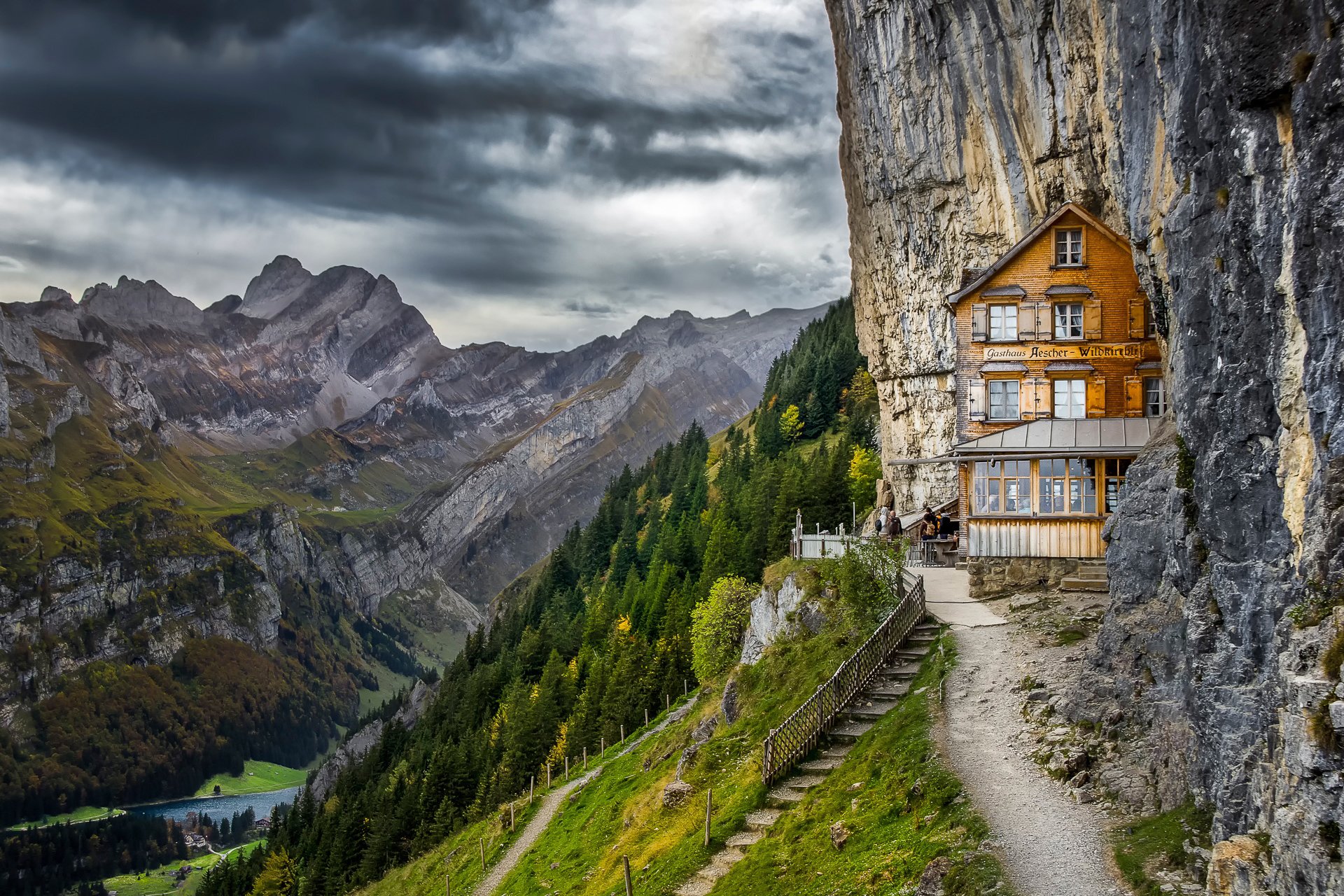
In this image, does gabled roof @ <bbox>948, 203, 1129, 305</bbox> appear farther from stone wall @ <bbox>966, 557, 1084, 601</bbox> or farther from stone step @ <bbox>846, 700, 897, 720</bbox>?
stone step @ <bbox>846, 700, 897, 720</bbox>

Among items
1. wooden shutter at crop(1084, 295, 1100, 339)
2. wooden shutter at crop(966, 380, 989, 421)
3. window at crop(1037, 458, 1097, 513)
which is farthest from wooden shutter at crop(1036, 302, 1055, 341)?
window at crop(1037, 458, 1097, 513)

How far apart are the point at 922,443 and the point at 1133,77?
45.9 metres

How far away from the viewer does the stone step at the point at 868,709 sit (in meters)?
30.5

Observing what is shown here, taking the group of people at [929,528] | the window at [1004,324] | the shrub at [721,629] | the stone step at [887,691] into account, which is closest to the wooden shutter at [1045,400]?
the window at [1004,324]

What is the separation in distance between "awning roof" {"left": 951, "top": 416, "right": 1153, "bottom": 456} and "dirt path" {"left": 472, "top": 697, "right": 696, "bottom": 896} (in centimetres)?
2761

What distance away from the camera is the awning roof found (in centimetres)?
3994

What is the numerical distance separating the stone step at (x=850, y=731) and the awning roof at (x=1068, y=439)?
48.4 feet

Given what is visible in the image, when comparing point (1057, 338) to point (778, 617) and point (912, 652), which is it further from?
point (912, 652)

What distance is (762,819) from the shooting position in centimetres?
2811

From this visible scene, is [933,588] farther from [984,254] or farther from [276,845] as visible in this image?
[276,845]

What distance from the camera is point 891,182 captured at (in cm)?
6769

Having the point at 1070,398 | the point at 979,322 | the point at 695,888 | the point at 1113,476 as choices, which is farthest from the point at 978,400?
the point at 695,888

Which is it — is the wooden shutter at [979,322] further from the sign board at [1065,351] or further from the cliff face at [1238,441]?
the cliff face at [1238,441]

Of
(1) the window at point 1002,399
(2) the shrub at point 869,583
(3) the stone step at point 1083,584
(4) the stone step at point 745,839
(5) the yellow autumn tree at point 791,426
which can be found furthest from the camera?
(5) the yellow autumn tree at point 791,426
